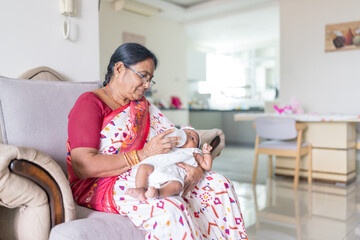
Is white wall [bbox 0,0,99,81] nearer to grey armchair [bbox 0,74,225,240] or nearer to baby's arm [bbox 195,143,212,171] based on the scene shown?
grey armchair [bbox 0,74,225,240]

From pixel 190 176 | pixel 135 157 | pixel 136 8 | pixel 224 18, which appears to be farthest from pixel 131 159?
pixel 224 18

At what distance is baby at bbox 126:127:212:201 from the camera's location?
1.18m

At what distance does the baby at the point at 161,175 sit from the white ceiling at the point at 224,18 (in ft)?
15.8

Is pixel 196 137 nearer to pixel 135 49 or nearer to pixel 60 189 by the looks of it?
pixel 135 49

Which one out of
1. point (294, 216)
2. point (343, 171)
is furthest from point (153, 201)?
point (343, 171)

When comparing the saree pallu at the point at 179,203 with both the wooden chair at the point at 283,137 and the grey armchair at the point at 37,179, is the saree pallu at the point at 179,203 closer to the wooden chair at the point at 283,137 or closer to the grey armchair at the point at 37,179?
the grey armchair at the point at 37,179

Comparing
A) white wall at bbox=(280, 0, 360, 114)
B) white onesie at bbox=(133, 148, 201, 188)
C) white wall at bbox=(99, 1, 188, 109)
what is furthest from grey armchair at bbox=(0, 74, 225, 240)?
white wall at bbox=(280, 0, 360, 114)

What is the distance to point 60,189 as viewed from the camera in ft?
3.71

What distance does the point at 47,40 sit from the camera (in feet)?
6.36

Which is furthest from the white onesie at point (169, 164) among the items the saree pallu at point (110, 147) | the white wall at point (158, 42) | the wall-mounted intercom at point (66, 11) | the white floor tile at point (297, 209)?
the white wall at point (158, 42)

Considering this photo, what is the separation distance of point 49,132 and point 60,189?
0.50 metres

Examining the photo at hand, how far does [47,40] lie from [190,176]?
127 cm

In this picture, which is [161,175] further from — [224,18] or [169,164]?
[224,18]

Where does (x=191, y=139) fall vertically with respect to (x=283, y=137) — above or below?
above
